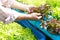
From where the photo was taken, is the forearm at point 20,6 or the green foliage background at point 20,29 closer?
the green foliage background at point 20,29

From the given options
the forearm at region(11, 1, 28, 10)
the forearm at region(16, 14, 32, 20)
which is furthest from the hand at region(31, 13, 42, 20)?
the forearm at region(11, 1, 28, 10)

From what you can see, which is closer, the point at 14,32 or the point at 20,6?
the point at 14,32

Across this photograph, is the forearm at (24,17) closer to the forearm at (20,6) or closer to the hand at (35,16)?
the hand at (35,16)

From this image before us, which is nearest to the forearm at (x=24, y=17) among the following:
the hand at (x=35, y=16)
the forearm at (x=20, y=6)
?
the hand at (x=35, y=16)

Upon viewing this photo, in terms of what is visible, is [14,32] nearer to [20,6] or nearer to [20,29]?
[20,29]

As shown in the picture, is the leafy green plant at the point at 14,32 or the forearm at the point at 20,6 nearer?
the leafy green plant at the point at 14,32

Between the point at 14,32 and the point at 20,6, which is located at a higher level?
the point at 20,6

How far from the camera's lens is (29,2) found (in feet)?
6.04

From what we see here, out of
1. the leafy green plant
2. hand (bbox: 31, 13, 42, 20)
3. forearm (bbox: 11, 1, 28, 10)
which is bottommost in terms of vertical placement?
the leafy green plant

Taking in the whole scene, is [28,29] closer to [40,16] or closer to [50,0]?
[40,16]

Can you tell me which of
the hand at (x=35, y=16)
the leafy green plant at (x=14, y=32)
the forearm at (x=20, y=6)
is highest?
the forearm at (x=20, y=6)

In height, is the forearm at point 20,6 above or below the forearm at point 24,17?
above

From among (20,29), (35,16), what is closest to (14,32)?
(20,29)

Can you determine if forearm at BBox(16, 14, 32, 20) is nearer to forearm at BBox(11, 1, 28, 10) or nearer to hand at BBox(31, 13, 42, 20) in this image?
hand at BBox(31, 13, 42, 20)
